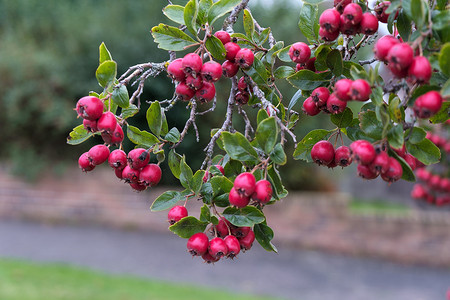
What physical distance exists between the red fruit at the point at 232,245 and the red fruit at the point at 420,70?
0.52 meters

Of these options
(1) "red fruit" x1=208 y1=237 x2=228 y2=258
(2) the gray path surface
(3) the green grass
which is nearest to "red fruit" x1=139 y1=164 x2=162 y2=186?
(1) "red fruit" x1=208 y1=237 x2=228 y2=258

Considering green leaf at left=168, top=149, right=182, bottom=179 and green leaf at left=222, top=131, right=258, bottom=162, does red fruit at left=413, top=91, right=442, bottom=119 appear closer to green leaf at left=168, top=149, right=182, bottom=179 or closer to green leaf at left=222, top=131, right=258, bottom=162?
green leaf at left=222, top=131, right=258, bottom=162

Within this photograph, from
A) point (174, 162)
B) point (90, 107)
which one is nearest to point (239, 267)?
point (174, 162)

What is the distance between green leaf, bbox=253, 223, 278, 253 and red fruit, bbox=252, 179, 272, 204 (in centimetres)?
17

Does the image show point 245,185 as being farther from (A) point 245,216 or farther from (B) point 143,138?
(B) point 143,138

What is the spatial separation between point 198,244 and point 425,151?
0.56 meters

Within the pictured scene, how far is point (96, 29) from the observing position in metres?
7.78

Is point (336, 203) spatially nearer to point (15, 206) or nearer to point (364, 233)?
point (364, 233)

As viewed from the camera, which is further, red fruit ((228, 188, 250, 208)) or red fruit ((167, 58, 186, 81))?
red fruit ((167, 58, 186, 81))

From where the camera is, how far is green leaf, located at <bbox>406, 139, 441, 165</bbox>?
103 cm

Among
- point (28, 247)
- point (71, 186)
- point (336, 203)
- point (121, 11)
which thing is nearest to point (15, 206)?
point (71, 186)

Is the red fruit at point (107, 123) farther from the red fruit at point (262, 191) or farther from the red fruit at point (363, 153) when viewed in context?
the red fruit at point (363, 153)

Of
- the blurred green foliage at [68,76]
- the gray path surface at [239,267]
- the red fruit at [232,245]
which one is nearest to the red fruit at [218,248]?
the red fruit at [232,245]

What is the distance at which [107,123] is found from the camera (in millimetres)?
1062
